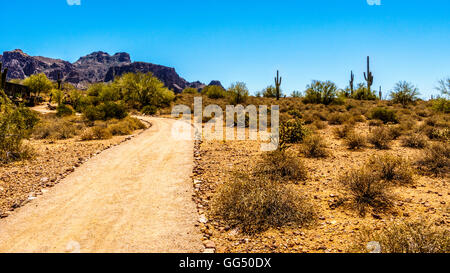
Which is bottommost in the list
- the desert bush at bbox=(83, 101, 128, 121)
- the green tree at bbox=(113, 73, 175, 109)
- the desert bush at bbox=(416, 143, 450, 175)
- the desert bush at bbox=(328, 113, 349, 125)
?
the desert bush at bbox=(416, 143, 450, 175)

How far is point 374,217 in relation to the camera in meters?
4.91

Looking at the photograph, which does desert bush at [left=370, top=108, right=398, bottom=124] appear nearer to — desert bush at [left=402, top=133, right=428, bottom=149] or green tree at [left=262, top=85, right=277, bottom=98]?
desert bush at [left=402, top=133, right=428, bottom=149]

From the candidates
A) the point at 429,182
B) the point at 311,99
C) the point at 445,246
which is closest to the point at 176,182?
the point at 445,246

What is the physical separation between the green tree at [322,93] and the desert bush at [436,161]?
25.6 metres

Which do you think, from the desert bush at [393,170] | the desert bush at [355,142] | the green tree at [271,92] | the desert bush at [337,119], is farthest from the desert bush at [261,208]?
the green tree at [271,92]

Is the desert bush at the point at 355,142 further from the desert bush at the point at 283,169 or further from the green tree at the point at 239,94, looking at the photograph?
the green tree at the point at 239,94

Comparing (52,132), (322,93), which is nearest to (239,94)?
(322,93)

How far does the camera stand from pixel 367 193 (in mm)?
5660

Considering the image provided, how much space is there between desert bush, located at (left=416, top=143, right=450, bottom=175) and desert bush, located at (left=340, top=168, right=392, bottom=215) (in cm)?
298

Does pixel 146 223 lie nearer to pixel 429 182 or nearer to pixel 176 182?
pixel 176 182

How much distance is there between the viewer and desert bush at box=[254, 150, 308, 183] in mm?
7273

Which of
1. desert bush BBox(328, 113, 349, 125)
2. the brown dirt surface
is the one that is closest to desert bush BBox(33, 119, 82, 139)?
the brown dirt surface

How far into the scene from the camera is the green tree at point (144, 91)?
4028cm
